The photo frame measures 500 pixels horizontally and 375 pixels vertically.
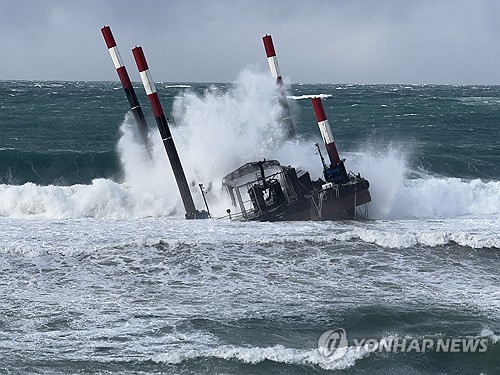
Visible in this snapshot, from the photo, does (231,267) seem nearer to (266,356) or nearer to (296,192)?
(266,356)

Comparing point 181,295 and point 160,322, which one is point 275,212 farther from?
point 160,322

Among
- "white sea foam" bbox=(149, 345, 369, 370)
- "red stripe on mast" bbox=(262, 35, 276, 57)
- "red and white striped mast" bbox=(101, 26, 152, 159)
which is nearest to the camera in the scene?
"white sea foam" bbox=(149, 345, 369, 370)

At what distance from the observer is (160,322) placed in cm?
1645

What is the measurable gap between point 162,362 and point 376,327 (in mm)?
5221

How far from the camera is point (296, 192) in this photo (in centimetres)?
2906

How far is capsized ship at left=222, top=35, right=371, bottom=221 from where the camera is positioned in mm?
→ 28328

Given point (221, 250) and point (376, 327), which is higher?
point (221, 250)

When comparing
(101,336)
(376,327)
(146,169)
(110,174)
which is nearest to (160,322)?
(101,336)

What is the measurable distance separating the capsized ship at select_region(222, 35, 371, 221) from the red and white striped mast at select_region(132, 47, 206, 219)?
5.49 ft

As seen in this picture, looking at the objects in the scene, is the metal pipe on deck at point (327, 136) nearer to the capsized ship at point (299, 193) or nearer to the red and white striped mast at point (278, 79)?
the capsized ship at point (299, 193)
